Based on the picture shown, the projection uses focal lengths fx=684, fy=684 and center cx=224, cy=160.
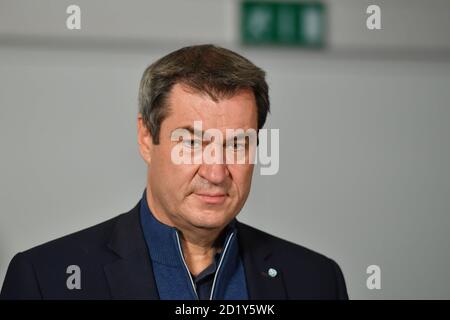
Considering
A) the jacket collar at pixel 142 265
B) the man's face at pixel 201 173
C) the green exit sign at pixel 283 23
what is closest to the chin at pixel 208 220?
the man's face at pixel 201 173

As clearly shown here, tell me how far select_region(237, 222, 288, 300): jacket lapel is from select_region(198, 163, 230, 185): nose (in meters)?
0.17

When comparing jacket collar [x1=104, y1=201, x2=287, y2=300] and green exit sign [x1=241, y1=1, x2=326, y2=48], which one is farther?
green exit sign [x1=241, y1=1, x2=326, y2=48]

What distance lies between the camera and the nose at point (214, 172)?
116 cm

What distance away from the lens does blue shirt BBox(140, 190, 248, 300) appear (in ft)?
3.86

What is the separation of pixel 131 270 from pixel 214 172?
0.22 m

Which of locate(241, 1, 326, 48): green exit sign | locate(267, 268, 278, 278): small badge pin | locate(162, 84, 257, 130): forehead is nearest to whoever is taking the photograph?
locate(162, 84, 257, 130): forehead

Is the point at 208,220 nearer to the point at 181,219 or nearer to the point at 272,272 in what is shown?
the point at 181,219

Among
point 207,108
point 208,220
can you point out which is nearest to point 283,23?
point 207,108

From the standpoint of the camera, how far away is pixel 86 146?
1.40 m

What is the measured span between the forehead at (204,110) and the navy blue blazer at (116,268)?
0.70 feet

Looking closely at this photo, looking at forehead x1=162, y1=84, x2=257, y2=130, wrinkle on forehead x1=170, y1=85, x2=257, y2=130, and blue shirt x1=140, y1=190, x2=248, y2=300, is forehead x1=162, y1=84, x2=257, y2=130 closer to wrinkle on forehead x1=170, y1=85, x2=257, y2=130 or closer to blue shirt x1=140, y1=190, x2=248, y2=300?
wrinkle on forehead x1=170, y1=85, x2=257, y2=130

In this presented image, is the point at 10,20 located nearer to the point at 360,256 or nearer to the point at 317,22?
the point at 317,22

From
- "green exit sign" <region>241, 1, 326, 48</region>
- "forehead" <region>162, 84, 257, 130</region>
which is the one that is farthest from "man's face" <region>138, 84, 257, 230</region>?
"green exit sign" <region>241, 1, 326, 48</region>

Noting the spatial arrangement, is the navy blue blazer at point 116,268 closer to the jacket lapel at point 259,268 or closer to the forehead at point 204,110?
the jacket lapel at point 259,268
